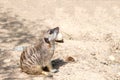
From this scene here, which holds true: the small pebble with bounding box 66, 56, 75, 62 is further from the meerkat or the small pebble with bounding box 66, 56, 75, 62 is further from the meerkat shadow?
the meerkat

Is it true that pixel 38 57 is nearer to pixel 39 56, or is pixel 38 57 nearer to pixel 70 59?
pixel 39 56

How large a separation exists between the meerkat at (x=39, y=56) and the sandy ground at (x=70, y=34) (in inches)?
4.2

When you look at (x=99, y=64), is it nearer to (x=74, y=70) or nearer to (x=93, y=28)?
(x=74, y=70)

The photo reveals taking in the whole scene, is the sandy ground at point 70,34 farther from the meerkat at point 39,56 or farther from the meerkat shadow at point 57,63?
the meerkat at point 39,56

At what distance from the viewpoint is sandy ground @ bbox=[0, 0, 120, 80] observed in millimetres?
5285

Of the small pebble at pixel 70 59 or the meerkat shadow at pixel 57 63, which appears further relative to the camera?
the small pebble at pixel 70 59

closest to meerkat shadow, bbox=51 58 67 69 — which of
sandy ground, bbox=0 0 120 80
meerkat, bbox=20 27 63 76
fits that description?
sandy ground, bbox=0 0 120 80

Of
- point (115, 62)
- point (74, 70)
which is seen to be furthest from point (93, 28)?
point (74, 70)

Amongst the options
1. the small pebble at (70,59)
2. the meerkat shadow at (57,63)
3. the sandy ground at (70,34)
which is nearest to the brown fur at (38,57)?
the sandy ground at (70,34)

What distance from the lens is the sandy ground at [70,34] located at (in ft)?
17.3

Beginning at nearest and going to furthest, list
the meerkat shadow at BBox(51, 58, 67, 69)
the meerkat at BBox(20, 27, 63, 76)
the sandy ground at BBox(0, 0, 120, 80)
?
the meerkat at BBox(20, 27, 63, 76) < the sandy ground at BBox(0, 0, 120, 80) < the meerkat shadow at BBox(51, 58, 67, 69)

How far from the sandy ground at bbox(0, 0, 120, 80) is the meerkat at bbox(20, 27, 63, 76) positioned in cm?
11

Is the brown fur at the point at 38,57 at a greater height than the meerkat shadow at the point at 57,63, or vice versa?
the brown fur at the point at 38,57

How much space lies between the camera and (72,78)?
5020mm
